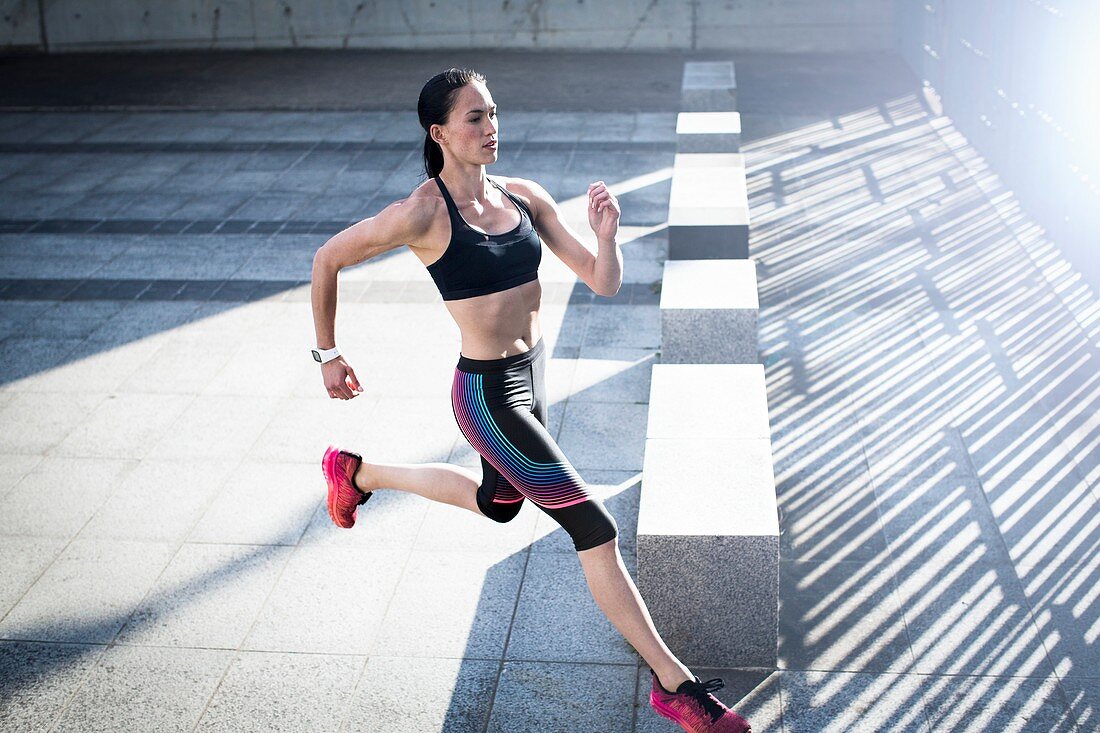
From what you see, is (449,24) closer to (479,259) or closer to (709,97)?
(709,97)

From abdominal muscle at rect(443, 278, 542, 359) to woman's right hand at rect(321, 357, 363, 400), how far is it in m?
0.43

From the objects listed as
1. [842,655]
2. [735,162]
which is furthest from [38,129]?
[842,655]

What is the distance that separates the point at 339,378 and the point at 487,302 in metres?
0.62

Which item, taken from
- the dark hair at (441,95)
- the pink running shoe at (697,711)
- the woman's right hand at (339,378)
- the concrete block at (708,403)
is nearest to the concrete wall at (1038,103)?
the concrete block at (708,403)

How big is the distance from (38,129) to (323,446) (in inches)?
412

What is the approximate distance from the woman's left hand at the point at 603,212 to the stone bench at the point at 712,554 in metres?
1.04

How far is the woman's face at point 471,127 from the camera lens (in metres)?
A: 3.99

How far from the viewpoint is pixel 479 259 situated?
410cm

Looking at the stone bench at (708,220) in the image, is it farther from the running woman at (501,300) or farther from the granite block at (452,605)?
the running woman at (501,300)

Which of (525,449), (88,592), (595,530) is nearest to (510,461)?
(525,449)

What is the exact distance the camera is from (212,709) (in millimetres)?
4355

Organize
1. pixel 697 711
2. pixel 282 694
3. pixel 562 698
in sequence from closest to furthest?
pixel 697 711
pixel 562 698
pixel 282 694

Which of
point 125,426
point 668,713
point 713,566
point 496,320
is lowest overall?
point 125,426

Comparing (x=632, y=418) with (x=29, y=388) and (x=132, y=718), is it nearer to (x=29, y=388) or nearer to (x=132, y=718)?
(x=132, y=718)
